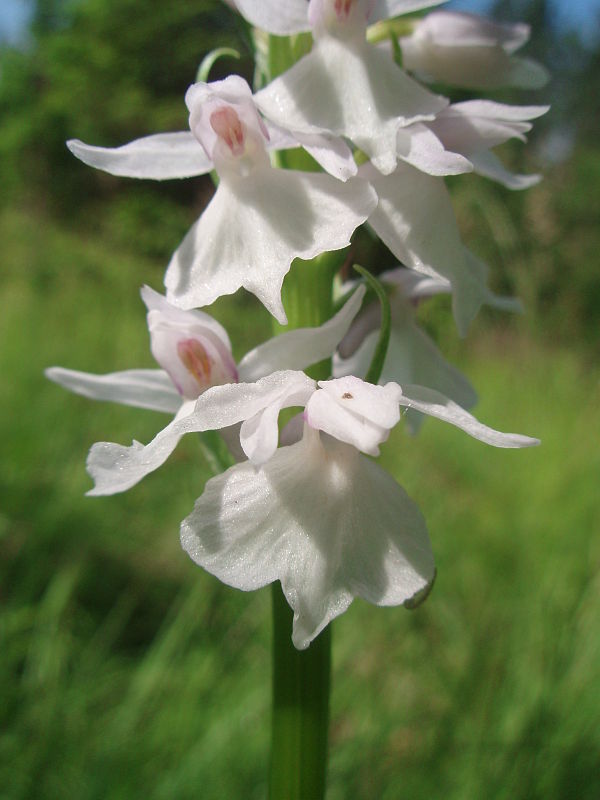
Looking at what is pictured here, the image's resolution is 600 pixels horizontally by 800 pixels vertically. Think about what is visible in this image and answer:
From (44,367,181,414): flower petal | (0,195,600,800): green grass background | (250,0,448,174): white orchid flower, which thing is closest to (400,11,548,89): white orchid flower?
(250,0,448,174): white orchid flower

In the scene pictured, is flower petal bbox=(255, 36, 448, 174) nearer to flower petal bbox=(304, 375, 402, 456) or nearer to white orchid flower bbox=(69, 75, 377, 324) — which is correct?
white orchid flower bbox=(69, 75, 377, 324)

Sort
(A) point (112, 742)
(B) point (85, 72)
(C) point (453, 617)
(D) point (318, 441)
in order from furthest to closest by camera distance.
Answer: (B) point (85, 72), (C) point (453, 617), (A) point (112, 742), (D) point (318, 441)

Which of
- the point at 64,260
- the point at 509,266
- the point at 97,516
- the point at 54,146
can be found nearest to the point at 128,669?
the point at 97,516

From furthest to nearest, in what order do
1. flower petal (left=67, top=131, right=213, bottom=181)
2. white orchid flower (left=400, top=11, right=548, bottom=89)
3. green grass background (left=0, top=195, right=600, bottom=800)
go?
1. green grass background (left=0, top=195, right=600, bottom=800)
2. white orchid flower (left=400, top=11, right=548, bottom=89)
3. flower petal (left=67, top=131, right=213, bottom=181)

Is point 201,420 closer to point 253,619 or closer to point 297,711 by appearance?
point 297,711

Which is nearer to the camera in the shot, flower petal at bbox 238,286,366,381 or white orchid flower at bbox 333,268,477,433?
flower petal at bbox 238,286,366,381

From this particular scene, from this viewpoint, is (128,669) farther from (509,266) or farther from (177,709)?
(509,266)

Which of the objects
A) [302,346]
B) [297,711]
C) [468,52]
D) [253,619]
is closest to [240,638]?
[253,619]
